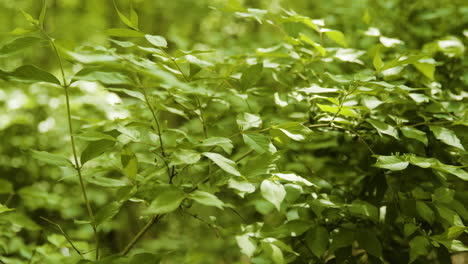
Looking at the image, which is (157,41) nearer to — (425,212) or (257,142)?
(257,142)

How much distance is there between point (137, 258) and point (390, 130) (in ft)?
2.52

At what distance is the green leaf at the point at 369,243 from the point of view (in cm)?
104

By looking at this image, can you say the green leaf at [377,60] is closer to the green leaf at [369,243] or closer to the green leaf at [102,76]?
the green leaf at [369,243]

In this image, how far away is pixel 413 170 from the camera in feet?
4.12

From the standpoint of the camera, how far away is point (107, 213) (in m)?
0.91

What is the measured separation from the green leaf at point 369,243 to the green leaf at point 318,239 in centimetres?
10

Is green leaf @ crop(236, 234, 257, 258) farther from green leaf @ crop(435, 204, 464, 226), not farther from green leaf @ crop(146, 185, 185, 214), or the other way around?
green leaf @ crop(435, 204, 464, 226)

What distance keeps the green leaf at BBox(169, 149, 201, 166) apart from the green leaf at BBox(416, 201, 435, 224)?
2.21 ft

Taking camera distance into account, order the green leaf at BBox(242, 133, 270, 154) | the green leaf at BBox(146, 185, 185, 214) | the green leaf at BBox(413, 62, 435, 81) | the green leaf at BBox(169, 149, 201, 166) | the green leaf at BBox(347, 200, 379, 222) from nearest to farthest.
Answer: the green leaf at BBox(146, 185, 185, 214) < the green leaf at BBox(169, 149, 201, 166) < the green leaf at BBox(242, 133, 270, 154) < the green leaf at BBox(347, 200, 379, 222) < the green leaf at BBox(413, 62, 435, 81)

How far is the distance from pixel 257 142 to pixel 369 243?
0.47 metres

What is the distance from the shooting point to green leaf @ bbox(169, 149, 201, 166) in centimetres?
80

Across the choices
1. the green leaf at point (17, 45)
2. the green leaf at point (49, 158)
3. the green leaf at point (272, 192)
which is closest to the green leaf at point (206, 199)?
the green leaf at point (272, 192)

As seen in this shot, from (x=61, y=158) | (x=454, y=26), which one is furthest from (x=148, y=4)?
(x=61, y=158)

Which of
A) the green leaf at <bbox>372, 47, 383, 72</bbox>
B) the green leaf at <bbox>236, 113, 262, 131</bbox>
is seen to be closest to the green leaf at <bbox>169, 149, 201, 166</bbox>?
the green leaf at <bbox>236, 113, 262, 131</bbox>
